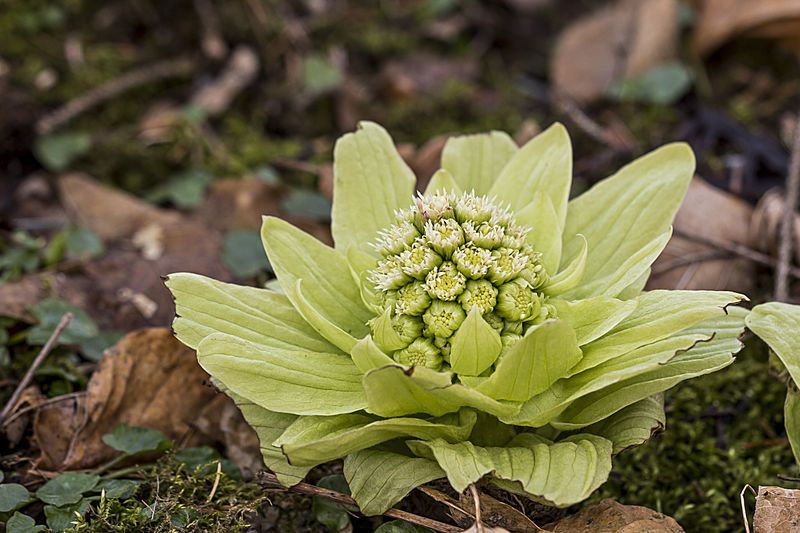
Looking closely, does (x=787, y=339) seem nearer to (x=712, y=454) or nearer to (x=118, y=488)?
(x=712, y=454)

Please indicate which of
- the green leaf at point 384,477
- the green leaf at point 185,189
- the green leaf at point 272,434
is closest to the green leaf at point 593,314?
the green leaf at point 384,477

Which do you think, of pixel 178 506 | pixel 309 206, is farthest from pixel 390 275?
pixel 309 206

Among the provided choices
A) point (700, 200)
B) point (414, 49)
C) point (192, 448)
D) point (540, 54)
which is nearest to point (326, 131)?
point (414, 49)

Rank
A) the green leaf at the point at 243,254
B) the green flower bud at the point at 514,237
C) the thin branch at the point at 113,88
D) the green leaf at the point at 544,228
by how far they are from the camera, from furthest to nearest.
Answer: the thin branch at the point at 113,88 → the green leaf at the point at 243,254 → the green leaf at the point at 544,228 → the green flower bud at the point at 514,237

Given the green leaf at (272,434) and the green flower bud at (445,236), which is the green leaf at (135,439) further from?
the green flower bud at (445,236)

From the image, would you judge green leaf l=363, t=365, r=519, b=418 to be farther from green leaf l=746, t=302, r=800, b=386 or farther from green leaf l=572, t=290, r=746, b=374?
green leaf l=746, t=302, r=800, b=386

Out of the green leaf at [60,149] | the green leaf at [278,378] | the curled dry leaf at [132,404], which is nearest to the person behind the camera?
the green leaf at [278,378]
